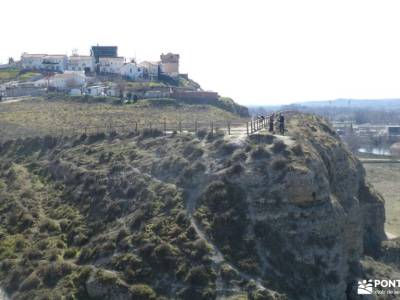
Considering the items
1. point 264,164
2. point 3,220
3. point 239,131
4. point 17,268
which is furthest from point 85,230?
point 239,131

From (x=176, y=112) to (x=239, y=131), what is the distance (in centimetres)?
2645

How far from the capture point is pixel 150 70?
9356 cm

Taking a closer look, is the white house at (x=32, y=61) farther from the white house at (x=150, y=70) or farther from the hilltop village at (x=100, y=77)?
the white house at (x=150, y=70)

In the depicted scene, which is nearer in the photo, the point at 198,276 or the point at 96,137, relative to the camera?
the point at 198,276

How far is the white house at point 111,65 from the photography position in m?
95.5

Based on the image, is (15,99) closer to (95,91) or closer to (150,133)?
(95,91)

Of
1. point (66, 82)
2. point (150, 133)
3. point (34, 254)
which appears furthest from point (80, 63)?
point (34, 254)

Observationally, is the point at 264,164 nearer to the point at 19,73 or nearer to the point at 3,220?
the point at 3,220

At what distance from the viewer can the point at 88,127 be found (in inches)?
2090

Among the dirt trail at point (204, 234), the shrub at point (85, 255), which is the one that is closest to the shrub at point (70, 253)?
the shrub at point (85, 255)

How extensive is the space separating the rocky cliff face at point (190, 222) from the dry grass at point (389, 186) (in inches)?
599

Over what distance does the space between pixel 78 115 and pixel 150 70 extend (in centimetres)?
3214

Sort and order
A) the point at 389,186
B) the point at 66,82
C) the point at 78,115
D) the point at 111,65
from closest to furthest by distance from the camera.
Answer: the point at 78,115, the point at 389,186, the point at 66,82, the point at 111,65

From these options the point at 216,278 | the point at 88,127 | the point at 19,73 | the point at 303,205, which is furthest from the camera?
the point at 19,73
